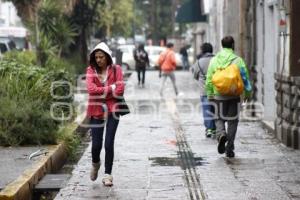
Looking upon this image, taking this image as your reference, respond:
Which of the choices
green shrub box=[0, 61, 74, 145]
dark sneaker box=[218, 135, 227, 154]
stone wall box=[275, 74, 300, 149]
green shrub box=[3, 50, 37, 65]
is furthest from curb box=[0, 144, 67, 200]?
green shrub box=[3, 50, 37, 65]

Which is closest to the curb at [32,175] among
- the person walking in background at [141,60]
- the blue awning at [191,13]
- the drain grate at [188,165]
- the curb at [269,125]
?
the drain grate at [188,165]

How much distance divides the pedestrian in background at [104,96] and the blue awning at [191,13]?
87.2ft

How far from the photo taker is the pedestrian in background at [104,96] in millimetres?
8906

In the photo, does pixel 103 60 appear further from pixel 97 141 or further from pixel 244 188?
pixel 244 188

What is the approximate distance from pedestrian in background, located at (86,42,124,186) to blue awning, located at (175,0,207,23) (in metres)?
26.6

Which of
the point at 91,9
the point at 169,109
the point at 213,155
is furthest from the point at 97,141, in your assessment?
the point at 91,9

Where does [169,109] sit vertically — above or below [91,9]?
below

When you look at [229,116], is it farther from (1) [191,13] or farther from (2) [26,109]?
(1) [191,13]

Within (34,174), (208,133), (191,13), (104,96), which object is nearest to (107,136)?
(104,96)

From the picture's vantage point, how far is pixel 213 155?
1155 centimetres

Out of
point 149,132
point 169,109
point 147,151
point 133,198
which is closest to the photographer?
point 133,198

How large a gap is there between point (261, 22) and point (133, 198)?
9102 mm

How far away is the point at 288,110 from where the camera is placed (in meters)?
12.2

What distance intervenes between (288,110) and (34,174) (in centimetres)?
491
